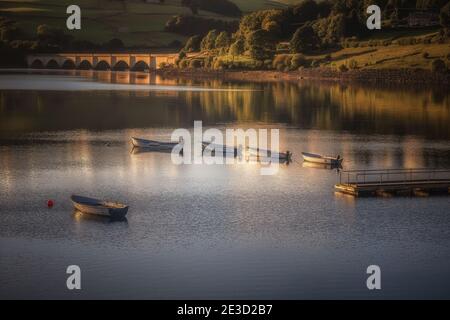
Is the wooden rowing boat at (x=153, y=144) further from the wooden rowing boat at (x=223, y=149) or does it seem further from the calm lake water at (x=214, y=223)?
the wooden rowing boat at (x=223, y=149)

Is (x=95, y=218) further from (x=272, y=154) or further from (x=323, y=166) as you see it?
(x=272, y=154)

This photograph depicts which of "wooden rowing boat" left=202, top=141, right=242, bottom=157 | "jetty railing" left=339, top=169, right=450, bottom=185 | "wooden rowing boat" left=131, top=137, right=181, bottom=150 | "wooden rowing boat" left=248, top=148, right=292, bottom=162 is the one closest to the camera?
"jetty railing" left=339, top=169, right=450, bottom=185

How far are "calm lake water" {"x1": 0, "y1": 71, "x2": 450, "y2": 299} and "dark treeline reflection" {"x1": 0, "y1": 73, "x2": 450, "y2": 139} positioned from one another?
456 cm

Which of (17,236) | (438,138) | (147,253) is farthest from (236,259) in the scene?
(438,138)

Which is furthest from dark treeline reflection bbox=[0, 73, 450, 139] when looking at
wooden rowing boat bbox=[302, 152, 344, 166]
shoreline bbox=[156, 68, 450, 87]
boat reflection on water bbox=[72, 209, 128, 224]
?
boat reflection on water bbox=[72, 209, 128, 224]

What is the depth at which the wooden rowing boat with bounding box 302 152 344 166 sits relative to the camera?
70.5m

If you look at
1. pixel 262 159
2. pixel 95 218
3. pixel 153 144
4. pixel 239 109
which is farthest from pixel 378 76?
pixel 95 218

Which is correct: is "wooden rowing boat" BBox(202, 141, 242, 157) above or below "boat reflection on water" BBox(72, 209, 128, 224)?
above

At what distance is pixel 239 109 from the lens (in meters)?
123

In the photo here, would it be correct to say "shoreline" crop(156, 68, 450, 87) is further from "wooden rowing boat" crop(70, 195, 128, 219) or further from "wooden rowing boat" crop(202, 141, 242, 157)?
"wooden rowing boat" crop(70, 195, 128, 219)

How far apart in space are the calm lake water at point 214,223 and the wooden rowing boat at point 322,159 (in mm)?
1125

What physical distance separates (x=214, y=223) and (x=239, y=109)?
72.7 meters

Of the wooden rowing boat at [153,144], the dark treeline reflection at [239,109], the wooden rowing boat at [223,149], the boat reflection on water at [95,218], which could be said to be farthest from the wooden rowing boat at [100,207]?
the dark treeline reflection at [239,109]

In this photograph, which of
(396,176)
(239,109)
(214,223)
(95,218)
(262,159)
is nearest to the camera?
(214,223)
